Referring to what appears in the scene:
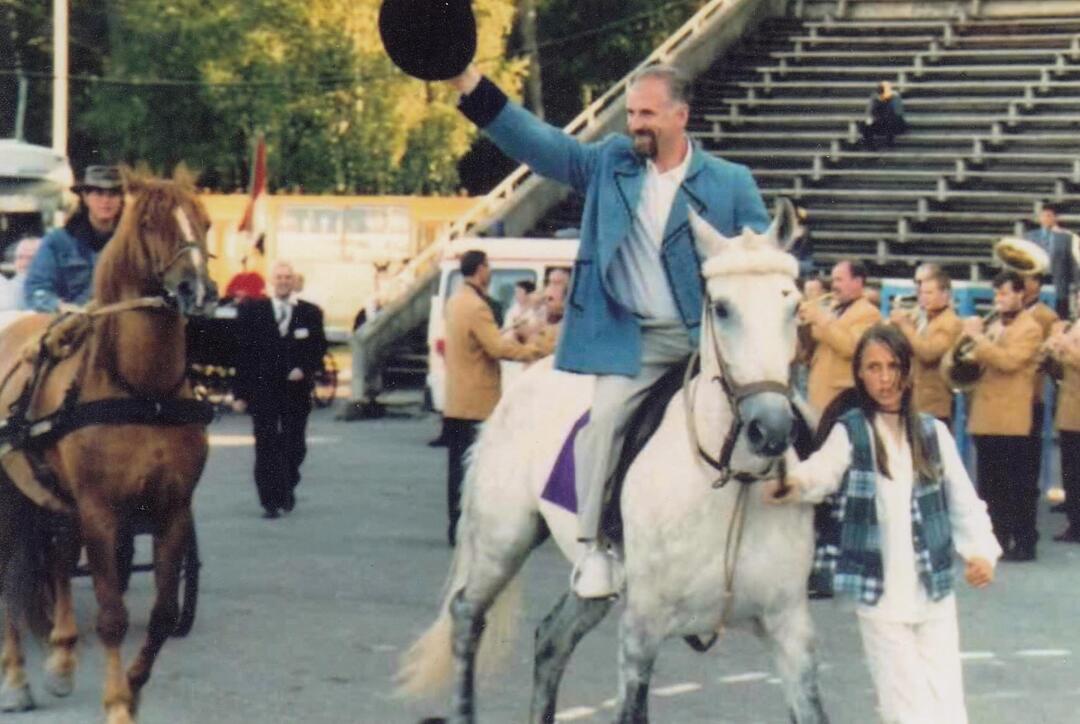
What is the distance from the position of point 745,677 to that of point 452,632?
2351 mm

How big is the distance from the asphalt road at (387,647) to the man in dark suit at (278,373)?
395mm

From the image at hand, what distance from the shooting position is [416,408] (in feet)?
112

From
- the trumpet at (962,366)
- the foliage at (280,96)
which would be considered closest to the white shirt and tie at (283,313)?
the trumpet at (962,366)

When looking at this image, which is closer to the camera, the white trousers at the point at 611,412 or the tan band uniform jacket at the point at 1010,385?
the white trousers at the point at 611,412

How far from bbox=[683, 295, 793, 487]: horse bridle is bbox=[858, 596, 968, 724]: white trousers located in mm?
700

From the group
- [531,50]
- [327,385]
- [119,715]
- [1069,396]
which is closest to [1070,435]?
[1069,396]

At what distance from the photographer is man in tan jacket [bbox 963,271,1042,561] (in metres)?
17.7

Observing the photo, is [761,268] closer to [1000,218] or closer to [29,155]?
[29,155]

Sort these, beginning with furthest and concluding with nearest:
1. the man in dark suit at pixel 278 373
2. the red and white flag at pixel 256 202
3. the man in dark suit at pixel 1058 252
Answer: the red and white flag at pixel 256 202 < the man in dark suit at pixel 1058 252 < the man in dark suit at pixel 278 373

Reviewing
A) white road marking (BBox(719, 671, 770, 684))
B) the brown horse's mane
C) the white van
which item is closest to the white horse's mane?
the brown horse's mane

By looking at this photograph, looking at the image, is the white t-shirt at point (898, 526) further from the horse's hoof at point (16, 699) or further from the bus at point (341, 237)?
the bus at point (341, 237)

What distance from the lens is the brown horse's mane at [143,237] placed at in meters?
11.1

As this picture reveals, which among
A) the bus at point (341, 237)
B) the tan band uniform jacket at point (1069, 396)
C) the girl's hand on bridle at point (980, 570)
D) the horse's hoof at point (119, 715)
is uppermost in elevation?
the girl's hand on bridle at point (980, 570)

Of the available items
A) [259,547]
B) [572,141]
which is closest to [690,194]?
[572,141]
